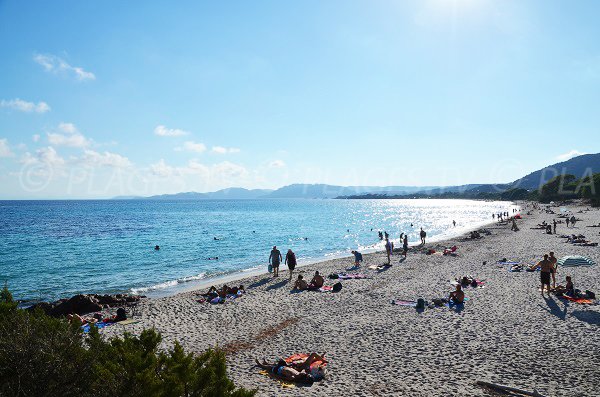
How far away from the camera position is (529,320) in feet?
42.1

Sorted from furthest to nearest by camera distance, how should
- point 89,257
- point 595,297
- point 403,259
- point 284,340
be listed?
point 89,257
point 403,259
point 595,297
point 284,340

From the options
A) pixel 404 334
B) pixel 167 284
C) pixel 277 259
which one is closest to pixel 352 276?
pixel 277 259

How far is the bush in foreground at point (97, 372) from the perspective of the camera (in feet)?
13.7

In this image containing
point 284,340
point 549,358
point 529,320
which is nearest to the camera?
point 549,358

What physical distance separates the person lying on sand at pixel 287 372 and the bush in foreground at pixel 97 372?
186 inches

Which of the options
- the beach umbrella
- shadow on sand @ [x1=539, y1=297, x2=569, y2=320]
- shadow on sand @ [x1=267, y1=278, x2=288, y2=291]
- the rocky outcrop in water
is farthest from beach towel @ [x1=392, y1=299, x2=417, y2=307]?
the rocky outcrop in water

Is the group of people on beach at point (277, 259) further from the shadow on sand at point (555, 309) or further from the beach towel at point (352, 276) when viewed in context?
the shadow on sand at point (555, 309)

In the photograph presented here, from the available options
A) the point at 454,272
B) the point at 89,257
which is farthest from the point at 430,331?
the point at 89,257

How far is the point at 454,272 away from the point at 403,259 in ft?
23.0

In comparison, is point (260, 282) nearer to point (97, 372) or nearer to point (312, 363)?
point (312, 363)

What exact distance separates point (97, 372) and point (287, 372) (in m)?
5.57

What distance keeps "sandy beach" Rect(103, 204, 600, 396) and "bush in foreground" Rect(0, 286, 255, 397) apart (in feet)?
9.86

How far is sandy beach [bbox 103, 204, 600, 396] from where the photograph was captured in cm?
874

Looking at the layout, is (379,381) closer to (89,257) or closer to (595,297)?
(595,297)
